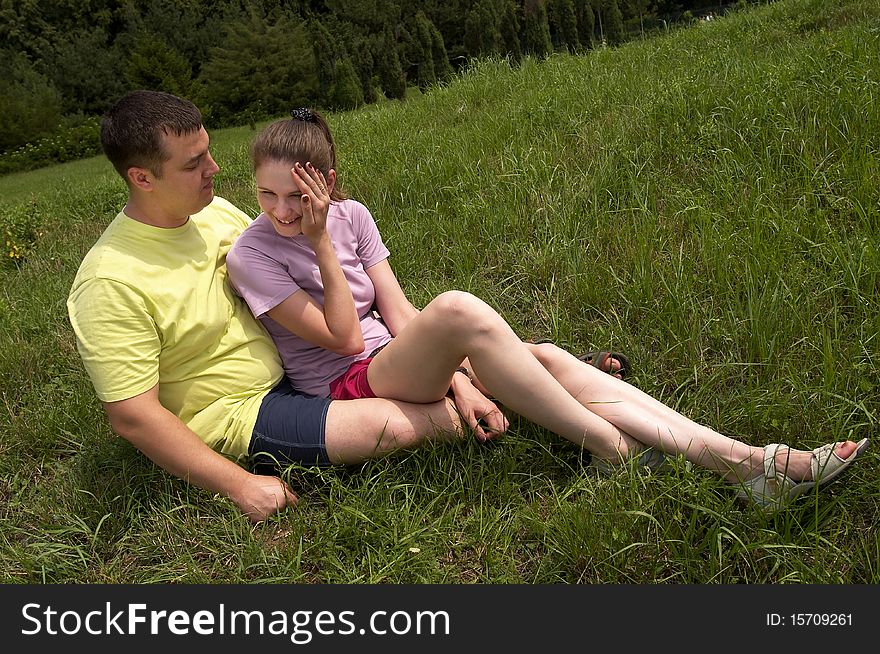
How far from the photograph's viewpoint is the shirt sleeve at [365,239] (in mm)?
2863

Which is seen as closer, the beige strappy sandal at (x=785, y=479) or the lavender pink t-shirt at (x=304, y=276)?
the beige strappy sandal at (x=785, y=479)

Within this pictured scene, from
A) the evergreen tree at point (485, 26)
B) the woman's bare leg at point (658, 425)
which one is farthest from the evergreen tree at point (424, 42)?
the woman's bare leg at point (658, 425)

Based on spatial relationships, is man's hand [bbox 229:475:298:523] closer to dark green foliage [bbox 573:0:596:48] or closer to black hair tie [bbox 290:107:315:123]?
black hair tie [bbox 290:107:315:123]

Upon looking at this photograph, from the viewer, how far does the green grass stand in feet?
7.17

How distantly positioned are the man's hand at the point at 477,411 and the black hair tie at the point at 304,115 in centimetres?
104

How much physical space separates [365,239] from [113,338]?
1002mm

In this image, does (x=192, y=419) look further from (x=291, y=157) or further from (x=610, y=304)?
(x=610, y=304)

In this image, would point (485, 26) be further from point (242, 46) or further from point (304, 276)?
point (304, 276)

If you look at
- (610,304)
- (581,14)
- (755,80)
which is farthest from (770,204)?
(581,14)

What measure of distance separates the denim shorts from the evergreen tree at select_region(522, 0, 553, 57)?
21.1 meters

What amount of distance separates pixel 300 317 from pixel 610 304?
1.38m

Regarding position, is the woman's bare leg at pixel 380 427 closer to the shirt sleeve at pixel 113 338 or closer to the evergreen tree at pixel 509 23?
the shirt sleeve at pixel 113 338

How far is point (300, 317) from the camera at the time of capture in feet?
8.23

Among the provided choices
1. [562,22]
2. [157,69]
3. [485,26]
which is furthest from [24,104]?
[562,22]
